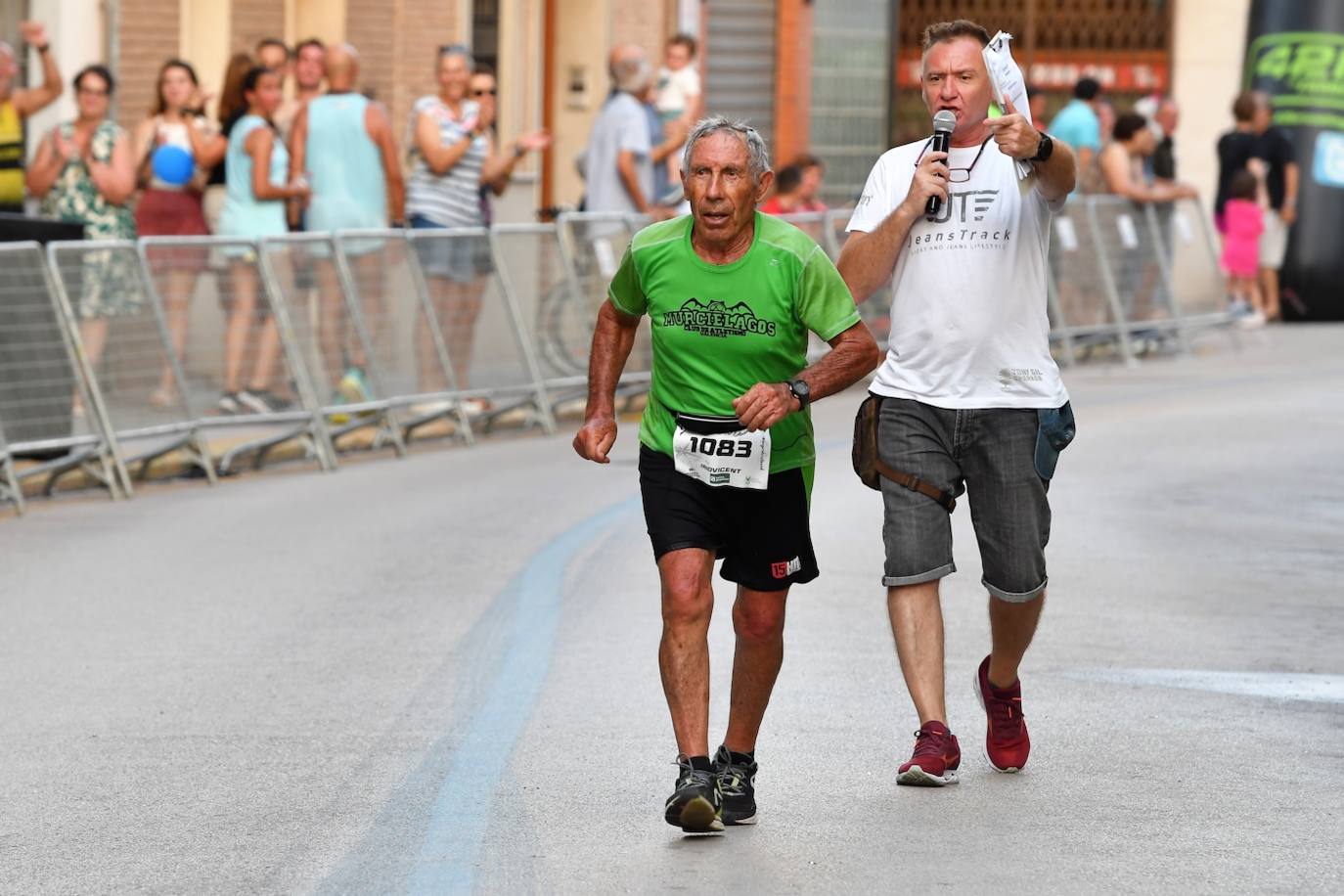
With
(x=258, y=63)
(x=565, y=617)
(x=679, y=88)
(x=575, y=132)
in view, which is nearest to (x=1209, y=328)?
(x=679, y=88)

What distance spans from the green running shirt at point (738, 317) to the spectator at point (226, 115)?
30.9ft

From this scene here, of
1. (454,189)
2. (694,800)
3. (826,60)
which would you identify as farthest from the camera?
(826,60)

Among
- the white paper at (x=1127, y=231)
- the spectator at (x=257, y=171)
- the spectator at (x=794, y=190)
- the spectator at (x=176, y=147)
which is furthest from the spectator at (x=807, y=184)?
the spectator at (x=176, y=147)

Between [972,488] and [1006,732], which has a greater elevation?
[972,488]

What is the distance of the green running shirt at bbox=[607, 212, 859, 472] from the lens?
20.7 ft

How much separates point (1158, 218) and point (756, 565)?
15086mm

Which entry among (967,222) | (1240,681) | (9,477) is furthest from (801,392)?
(9,477)

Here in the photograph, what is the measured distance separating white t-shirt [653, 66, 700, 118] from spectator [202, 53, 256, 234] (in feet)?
14.6

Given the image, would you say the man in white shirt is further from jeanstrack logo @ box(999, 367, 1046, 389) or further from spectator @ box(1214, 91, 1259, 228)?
spectator @ box(1214, 91, 1259, 228)

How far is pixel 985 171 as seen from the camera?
6.88 metres

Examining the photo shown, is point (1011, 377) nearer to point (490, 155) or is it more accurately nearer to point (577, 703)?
point (577, 703)

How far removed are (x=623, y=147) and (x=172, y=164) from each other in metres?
3.29

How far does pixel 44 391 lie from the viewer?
1306cm

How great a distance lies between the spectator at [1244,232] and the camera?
23391mm
